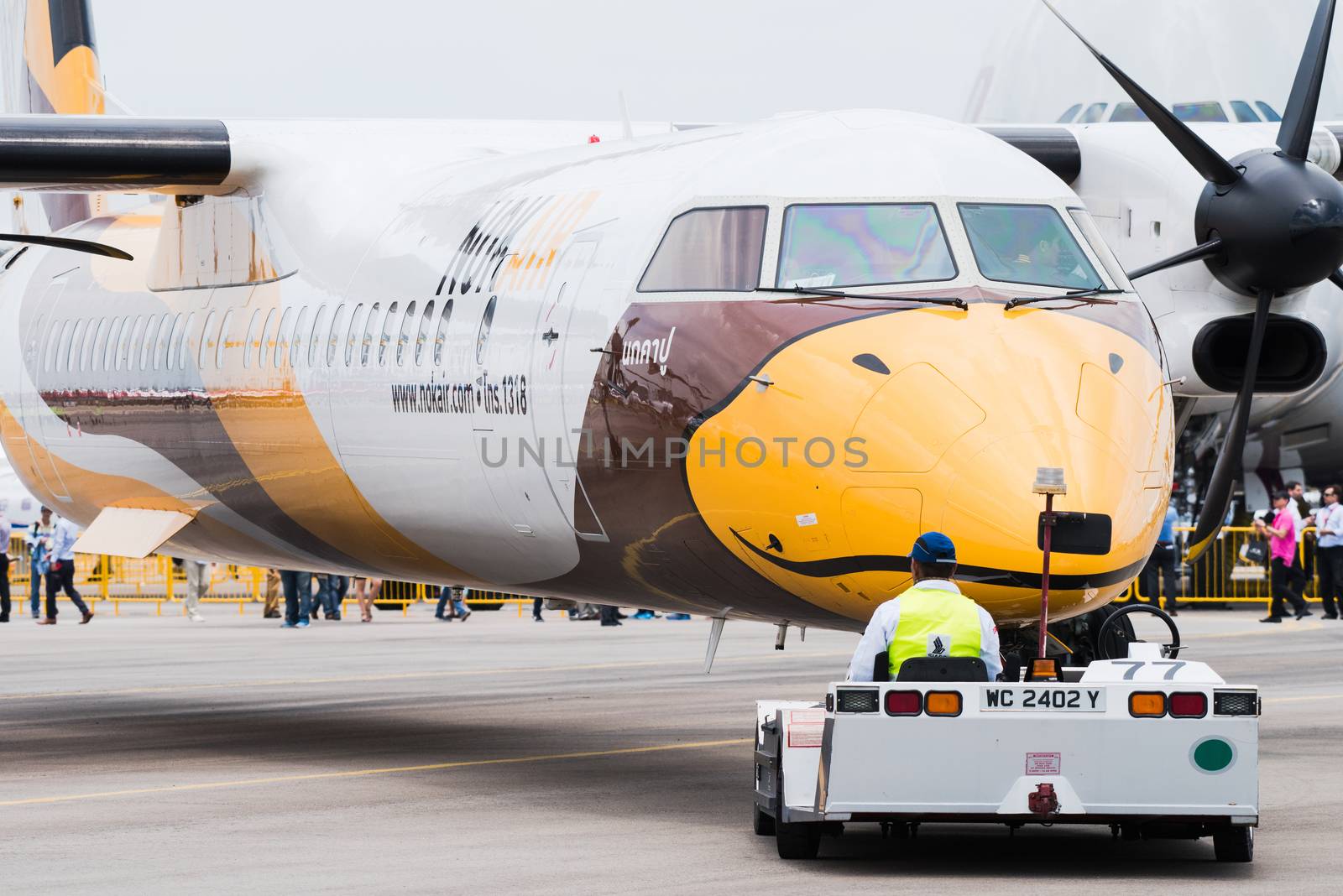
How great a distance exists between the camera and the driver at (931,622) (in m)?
8.34

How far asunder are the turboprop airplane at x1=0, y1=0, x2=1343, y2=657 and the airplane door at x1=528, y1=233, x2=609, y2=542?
0.06 feet

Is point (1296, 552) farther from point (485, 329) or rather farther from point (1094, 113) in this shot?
point (485, 329)

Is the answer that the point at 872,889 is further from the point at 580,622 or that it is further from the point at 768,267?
the point at 580,622

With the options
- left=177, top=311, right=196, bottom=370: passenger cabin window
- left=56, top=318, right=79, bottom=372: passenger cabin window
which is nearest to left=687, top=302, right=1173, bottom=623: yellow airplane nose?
left=177, top=311, right=196, bottom=370: passenger cabin window

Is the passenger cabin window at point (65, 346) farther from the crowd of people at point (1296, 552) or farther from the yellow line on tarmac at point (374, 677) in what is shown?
the crowd of people at point (1296, 552)

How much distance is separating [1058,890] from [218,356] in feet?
26.8

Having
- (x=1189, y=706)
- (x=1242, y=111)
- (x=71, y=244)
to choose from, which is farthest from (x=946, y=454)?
(x=1242, y=111)

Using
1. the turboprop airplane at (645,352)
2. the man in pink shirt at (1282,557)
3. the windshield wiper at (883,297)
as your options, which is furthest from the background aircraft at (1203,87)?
the windshield wiper at (883,297)

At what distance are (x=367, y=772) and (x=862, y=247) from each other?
4695mm

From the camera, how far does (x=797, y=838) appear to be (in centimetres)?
866

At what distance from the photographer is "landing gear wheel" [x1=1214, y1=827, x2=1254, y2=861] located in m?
8.46

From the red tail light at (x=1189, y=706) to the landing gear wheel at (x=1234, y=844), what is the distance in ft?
2.06

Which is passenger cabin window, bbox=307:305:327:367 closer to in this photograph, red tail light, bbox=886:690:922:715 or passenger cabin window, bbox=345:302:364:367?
passenger cabin window, bbox=345:302:364:367

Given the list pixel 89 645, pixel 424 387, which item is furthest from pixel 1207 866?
pixel 89 645
